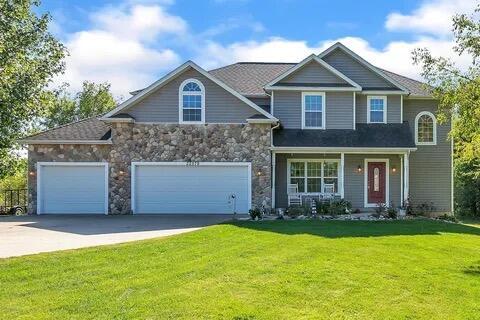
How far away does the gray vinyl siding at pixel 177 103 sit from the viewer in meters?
19.0

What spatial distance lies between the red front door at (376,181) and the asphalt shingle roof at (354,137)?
144 centimetres

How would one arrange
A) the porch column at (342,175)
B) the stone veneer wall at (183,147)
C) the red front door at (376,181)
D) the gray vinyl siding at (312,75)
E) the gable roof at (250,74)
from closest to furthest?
the stone veneer wall at (183,147) → the porch column at (342,175) → the gray vinyl siding at (312,75) → the red front door at (376,181) → the gable roof at (250,74)

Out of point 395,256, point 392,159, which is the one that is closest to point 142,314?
point 395,256

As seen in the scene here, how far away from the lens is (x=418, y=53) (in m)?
14.7

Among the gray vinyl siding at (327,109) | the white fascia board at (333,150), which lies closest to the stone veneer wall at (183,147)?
the white fascia board at (333,150)

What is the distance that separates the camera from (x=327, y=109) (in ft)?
67.6

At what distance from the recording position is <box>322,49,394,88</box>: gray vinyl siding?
834 inches

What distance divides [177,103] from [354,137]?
777 cm

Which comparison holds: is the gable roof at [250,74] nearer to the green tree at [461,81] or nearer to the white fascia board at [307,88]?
the white fascia board at [307,88]

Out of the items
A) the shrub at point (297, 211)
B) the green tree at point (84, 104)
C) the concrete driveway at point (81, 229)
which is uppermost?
the green tree at point (84, 104)

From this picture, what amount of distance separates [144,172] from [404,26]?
39.6 ft

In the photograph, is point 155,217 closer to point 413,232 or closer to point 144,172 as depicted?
point 144,172

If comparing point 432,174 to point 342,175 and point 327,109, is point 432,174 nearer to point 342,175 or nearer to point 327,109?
point 342,175

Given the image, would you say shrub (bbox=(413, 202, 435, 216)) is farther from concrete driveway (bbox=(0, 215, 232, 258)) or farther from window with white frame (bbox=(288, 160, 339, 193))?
concrete driveway (bbox=(0, 215, 232, 258))
